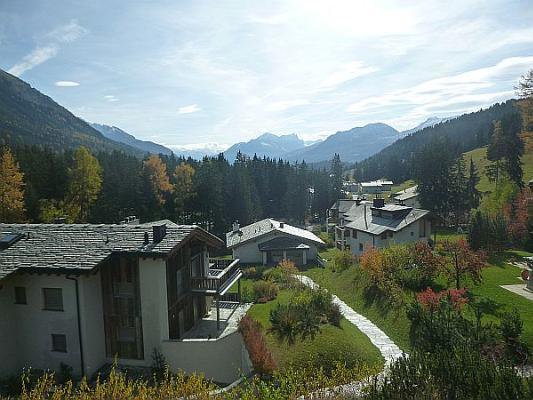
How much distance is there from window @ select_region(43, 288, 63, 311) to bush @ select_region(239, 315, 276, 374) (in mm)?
8346

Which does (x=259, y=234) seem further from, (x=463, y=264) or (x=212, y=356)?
(x=212, y=356)

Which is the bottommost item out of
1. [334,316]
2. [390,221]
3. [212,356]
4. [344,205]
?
[212,356]

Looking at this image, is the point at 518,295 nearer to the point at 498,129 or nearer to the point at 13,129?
the point at 498,129

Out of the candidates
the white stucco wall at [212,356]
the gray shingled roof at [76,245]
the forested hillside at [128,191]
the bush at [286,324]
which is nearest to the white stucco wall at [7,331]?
the gray shingled roof at [76,245]

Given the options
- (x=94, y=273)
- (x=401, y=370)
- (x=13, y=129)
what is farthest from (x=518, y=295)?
(x=13, y=129)

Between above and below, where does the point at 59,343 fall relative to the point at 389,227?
below

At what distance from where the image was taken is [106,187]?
5494 cm

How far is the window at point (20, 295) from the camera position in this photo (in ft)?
60.1

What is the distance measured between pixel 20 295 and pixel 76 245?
329cm

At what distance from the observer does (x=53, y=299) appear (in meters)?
18.1

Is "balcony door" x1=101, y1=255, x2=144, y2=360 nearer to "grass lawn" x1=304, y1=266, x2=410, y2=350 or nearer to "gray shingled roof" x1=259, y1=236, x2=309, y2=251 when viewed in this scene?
"grass lawn" x1=304, y1=266, x2=410, y2=350

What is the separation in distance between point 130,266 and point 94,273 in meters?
1.56

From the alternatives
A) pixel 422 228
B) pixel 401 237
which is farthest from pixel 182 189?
pixel 422 228

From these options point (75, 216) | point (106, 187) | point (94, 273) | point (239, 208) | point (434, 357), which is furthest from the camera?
point (239, 208)
